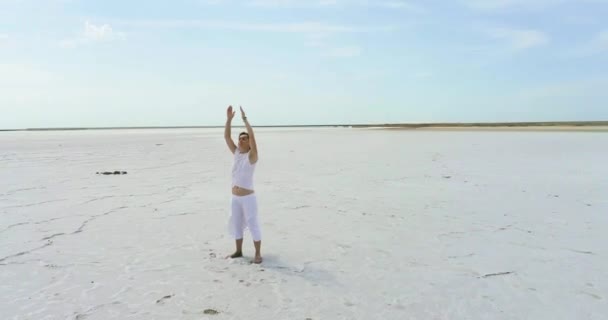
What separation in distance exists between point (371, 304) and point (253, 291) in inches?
44.8

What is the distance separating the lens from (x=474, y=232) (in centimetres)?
668

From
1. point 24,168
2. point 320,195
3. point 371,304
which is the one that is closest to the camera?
point 371,304

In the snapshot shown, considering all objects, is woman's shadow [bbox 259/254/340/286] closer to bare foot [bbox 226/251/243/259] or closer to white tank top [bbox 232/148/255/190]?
bare foot [bbox 226/251/243/259]

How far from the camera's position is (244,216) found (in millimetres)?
5605

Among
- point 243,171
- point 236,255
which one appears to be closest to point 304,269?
point 236,255

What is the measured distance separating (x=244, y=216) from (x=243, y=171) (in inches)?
23.0

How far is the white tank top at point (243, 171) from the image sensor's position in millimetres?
5398

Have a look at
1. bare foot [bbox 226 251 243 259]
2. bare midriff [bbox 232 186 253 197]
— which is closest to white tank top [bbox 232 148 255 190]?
bare midriff [bbox 232 186 253 197]

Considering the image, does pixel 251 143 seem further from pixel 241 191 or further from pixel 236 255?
pixel 236 255

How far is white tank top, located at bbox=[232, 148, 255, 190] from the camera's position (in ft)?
17.7

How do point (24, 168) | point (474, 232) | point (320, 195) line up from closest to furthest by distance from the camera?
point (474, 232)
point (320, 195)
point (24, 168)

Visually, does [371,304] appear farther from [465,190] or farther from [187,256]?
[465,190]

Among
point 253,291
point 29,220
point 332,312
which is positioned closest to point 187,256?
point 253,291

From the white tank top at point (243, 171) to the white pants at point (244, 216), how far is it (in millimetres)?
157
